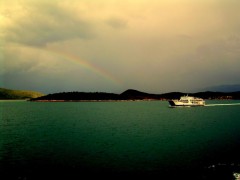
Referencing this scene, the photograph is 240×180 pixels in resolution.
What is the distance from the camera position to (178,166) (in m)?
31.0

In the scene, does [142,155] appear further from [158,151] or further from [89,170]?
[89,170]

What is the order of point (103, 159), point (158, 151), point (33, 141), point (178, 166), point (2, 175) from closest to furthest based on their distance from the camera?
point (2, 175)
point (178, 166)
point (103, 159)
point (158, 151)
point (33, 141)

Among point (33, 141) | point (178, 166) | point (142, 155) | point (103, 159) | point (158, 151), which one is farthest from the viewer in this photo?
point (33, 141)

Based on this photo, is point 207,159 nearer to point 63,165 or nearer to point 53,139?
point 63,165

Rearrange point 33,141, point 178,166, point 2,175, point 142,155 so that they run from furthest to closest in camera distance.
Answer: point 33,141
point 142,155
point 178,166
point 2,175

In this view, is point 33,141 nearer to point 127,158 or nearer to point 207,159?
point 127,158

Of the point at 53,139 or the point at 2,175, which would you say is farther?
the point at 53,139

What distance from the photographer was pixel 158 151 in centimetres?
3906

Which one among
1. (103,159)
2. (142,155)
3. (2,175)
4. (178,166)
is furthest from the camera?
(142,155)

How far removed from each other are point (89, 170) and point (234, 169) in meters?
14.4

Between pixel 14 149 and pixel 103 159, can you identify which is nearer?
pixel 103 159

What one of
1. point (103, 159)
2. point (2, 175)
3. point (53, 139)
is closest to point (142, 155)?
point (103, 159)

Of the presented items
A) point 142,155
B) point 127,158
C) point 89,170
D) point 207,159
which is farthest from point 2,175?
point 207,159

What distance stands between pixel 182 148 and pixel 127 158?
33.3 feet
